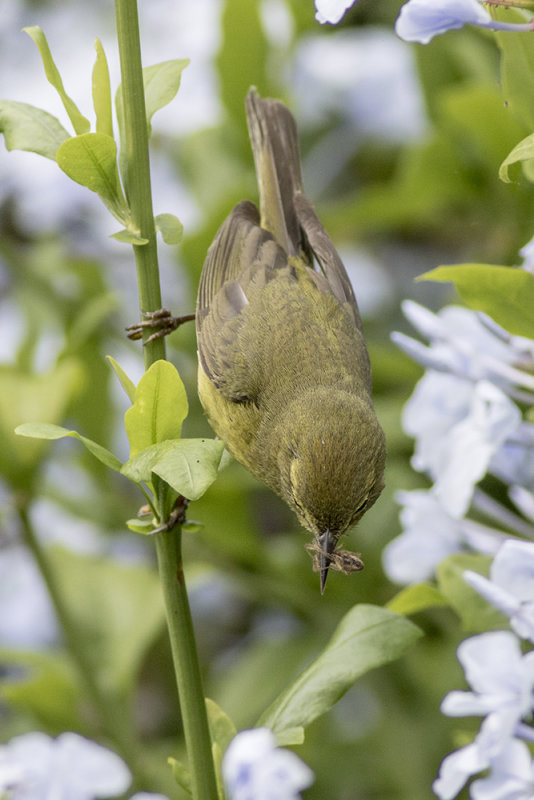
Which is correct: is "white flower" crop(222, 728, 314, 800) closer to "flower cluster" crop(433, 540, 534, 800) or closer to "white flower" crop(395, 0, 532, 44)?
"flower cluster" crop(433, 540, 534, 800)

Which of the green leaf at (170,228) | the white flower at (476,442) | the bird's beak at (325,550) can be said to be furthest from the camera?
the bird's beak at (325,550)

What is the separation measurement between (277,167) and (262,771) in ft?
5.52

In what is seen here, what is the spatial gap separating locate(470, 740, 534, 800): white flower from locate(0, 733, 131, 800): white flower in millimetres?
366

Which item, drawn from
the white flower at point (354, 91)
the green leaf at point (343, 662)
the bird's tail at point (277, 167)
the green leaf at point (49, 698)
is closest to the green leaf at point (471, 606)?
the green leaf at point (343, 662)

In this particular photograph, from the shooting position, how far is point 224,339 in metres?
2.17

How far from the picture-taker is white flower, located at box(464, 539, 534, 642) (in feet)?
3.81

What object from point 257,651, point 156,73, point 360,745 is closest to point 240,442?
point 257,651

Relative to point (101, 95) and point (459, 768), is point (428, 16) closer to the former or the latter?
point (101, 95)

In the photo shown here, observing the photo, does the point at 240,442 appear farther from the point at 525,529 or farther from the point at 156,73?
the point at 156,73

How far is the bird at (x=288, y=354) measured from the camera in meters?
1.81

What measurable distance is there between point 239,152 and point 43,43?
1.47m

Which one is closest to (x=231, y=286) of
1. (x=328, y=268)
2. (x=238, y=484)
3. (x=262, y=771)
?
(x=328, y=268)

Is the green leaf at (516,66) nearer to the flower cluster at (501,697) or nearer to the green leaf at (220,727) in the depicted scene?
the flower cluster at (501,697)

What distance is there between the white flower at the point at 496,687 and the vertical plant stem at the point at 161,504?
0.26 meters
